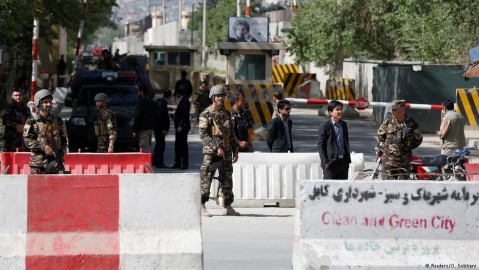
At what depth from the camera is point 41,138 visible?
45.0 ft

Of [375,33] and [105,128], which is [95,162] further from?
[375,33]

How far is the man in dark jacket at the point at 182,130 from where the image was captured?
22.8 metres

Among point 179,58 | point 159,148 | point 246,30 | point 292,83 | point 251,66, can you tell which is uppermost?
point 246,30

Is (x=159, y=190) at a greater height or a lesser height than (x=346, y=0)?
lesser

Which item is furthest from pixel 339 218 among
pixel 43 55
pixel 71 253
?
pixel 43 55

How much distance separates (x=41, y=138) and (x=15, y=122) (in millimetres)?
5090

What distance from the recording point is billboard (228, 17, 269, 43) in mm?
30984

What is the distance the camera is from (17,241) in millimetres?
10000

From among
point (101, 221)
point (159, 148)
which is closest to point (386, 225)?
point (101, 221)

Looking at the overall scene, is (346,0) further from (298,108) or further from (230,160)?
(230,160)

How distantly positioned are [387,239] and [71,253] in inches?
102

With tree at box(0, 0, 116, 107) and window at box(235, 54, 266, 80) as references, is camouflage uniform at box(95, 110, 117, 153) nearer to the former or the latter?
tree at box(0, 0, 116, 107)

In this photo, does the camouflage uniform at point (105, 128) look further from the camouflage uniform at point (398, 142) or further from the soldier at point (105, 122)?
the camouflage uniform at point (398, 142)

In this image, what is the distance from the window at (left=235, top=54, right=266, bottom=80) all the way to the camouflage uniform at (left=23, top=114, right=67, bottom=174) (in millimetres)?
16489
